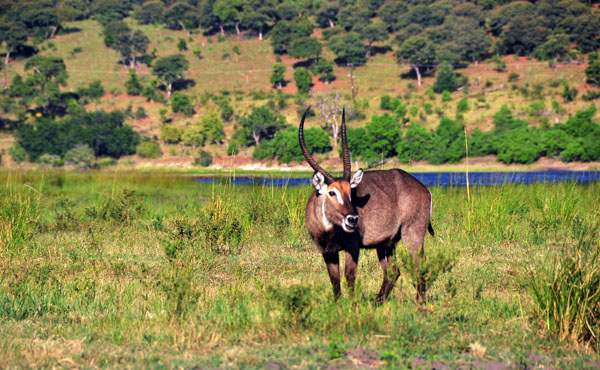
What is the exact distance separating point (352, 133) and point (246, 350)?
128 feet

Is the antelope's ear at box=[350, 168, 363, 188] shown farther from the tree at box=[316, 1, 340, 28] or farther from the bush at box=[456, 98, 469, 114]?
the tree at box=[316, 1, 340, 28]

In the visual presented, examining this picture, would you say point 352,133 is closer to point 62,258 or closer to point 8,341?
point 62,258

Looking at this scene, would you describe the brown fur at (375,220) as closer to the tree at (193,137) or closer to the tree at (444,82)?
the tree at (193,137)

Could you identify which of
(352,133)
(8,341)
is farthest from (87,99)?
(8,341)

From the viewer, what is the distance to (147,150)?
4597 cm

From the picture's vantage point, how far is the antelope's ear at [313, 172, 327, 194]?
534cm

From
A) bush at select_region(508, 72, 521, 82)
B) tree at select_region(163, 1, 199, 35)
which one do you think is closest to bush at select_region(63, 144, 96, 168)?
bush at select_region(508, 72, 521, 82)

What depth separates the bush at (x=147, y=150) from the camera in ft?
151

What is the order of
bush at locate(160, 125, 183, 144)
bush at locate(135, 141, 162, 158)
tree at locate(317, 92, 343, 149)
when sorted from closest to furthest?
tree at locate(317, 92, 343, 149) → bush at locate(135, 141, 162, 158) → bush at locate(160, 125, 183, 144)

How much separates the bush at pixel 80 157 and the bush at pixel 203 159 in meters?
6.92

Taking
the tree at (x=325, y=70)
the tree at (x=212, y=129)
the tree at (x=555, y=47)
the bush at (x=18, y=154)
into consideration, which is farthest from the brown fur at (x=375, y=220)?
the tree at (x=555, y=47)

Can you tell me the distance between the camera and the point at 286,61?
72625 millimetres

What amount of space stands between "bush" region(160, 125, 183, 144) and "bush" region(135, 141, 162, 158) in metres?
2.09

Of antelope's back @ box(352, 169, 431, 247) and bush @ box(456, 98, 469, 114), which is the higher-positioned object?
bush @ box(456, 98, 469, 114)
